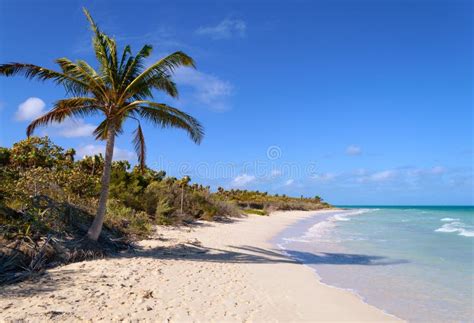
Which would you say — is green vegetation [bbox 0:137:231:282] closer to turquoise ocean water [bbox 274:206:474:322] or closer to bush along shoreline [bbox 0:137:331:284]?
bush along shoreline [bbox 0:137:331:284]

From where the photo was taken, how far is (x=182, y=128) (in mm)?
10680

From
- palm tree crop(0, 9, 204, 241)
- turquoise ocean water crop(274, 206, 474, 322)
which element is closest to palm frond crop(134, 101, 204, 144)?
palm tree crop(0, 9, 204, 241)

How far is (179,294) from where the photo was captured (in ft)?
21.4

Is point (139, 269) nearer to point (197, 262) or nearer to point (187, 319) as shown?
point (197, 262)

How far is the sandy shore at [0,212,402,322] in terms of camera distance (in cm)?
544

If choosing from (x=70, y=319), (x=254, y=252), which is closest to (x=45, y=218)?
(x=70, y=319)

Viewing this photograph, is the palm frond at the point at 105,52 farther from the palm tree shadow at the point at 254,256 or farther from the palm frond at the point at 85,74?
the palm tree shadow at the point at 254,256

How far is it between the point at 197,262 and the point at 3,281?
4.48m

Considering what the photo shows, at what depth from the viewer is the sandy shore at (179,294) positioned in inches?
214

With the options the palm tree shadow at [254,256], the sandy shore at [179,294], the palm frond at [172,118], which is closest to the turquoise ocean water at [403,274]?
the palm tree shadow at [254,256]

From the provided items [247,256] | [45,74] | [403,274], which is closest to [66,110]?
[45,74]

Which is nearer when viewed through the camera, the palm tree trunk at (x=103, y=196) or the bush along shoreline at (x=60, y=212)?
the bush along shoreline at (x=60, y=212)

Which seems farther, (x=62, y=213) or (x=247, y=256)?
(x=247, y=256)

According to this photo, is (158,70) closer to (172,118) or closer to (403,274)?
(172,118)
